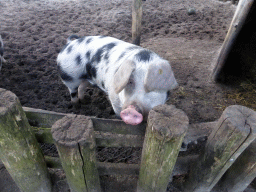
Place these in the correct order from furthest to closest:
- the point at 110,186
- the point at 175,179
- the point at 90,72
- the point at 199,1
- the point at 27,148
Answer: the point at 199,1
the point at 90,72
the point at 175,179
the point at 110,186
the point at 27,148

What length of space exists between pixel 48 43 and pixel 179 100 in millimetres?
3014

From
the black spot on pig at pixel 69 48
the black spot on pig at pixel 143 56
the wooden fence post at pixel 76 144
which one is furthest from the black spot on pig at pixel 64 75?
the wooden fence post at pixel 76 144

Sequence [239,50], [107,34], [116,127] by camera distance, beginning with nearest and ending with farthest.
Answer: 1. [116,127]
2. [239,50]
3. [107,34]

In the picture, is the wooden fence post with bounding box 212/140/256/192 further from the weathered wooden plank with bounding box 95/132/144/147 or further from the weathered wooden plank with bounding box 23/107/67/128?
the weathered wooden plank with bounding box 23/107/67/128

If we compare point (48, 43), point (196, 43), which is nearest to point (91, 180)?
point (48, 43)

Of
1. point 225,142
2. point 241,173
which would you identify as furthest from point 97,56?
point 241,173

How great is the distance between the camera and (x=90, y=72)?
2336 millimetres

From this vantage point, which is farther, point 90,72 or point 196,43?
point 196,43

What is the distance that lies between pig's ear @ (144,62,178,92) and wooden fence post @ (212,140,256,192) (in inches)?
28.5

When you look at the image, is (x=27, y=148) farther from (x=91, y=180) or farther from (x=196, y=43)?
(x=196, y=43)

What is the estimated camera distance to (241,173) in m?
1.36

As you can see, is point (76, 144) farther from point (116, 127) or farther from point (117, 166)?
point (117, 166)

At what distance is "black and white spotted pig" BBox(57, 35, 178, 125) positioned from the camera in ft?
4.63

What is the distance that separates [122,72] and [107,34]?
3.26 meters
